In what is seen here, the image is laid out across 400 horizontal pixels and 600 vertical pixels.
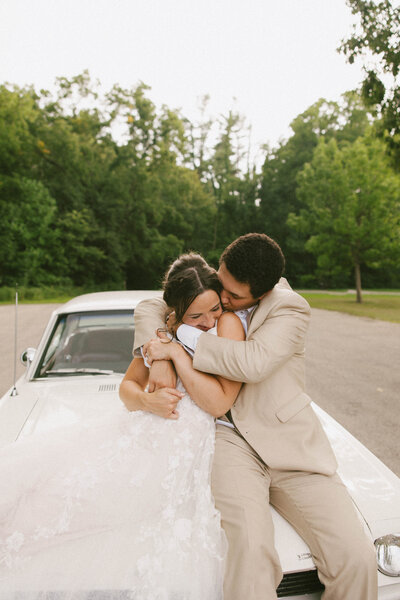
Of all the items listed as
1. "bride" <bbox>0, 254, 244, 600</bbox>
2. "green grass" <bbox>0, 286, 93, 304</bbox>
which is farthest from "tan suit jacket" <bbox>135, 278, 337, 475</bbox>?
"green grass" <bbox>0, 286, 93, 304</bbox>

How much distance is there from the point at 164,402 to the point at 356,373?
6.33 metres

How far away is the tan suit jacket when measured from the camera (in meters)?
1.85

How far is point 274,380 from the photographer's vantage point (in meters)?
2.00

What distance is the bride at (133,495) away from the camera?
1.46 metres

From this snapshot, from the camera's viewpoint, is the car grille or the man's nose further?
the man's nose

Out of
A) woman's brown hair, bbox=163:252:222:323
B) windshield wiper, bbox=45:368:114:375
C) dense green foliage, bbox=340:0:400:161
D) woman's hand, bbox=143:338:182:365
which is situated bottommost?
windshield wiper, bbox=45:368:114:375

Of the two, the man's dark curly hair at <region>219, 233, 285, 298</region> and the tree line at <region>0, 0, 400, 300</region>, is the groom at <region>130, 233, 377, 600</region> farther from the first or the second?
the tree line at <region>0, 0, 400, 300</region>

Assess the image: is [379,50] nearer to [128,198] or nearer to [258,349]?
[258,349]

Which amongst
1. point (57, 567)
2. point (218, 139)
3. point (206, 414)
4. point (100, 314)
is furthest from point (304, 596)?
point (218, 139)

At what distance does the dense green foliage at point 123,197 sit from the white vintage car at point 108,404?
19559 mm

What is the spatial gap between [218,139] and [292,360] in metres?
47.4

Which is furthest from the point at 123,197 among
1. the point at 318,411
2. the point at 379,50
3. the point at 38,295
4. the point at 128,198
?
the point at 318,411

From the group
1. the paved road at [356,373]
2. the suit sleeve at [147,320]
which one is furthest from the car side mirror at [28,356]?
the paved road at [356,373]

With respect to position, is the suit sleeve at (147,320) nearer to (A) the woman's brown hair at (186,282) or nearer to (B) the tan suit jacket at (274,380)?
(B) the tan suit jacket at (274,380)
